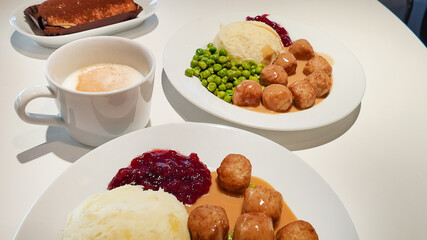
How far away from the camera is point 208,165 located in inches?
83.7

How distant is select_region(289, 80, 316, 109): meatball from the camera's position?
100 inches

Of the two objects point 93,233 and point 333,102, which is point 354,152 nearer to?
point 333,102

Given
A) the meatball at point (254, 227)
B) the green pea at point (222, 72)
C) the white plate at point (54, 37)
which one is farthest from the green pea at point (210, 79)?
the meatball at point (254, 227)

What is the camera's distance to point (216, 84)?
2.75 meters

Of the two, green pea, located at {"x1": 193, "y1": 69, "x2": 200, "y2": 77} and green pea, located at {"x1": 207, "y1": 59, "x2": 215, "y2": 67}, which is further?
green pea, located at {"x1": 207, "y1": 59, "x2": 215, "y2": 67}

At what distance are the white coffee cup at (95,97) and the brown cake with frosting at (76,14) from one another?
38.5 inches

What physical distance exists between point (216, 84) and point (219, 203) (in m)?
1.07

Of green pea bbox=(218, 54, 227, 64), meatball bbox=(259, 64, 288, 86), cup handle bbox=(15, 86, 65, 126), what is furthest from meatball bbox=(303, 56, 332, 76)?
cup handle bbox=(15, 86, 65, 126)

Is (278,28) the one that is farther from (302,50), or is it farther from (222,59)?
(222,59)

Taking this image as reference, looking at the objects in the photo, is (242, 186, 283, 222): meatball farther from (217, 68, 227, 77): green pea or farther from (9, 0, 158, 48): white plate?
(9, 0, 158, 48): white plate

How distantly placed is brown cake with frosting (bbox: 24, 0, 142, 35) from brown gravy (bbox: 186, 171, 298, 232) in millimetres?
1932

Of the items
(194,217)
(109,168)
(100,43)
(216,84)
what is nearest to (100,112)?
(109,168)

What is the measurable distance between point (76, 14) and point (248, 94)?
1694 mm

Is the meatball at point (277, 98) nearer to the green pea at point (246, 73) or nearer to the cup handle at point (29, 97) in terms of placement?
the green pea at point (246, 73)
